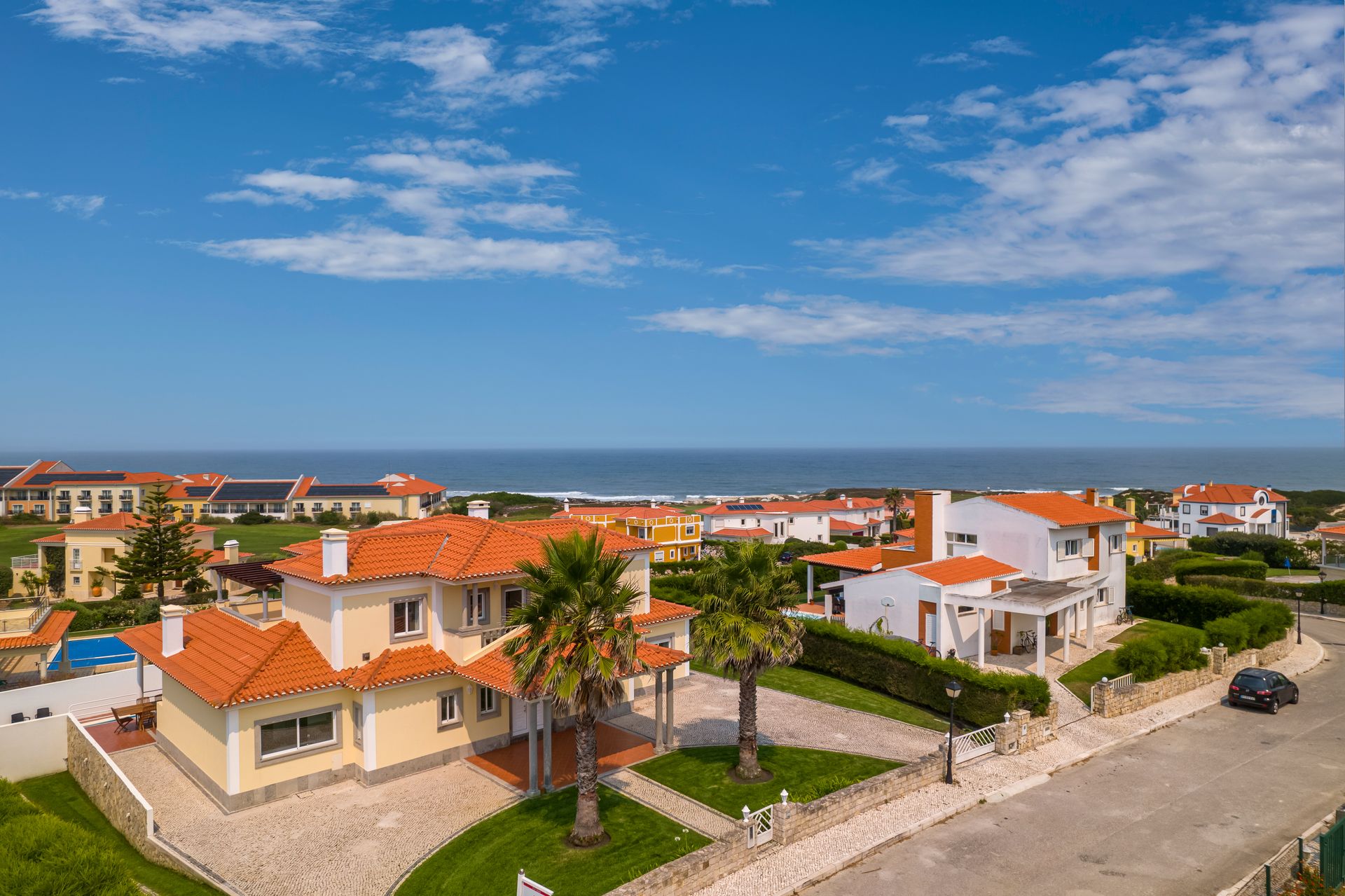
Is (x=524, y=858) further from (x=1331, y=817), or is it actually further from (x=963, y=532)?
(x=963, y=532)

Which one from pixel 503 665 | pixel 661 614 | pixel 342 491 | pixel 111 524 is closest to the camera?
pixel 503 665

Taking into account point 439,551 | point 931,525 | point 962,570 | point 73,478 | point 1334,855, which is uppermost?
point 439,551

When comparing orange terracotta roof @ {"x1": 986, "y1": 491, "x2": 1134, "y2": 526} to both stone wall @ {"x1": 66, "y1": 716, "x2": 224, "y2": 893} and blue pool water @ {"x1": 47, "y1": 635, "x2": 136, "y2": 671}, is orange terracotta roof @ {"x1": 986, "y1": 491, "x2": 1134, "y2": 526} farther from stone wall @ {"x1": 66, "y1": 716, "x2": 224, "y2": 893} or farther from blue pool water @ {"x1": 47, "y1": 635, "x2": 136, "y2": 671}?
blue pool water @ {"x1": 47, "y1": 635, "x2": 136, "y2": 671}

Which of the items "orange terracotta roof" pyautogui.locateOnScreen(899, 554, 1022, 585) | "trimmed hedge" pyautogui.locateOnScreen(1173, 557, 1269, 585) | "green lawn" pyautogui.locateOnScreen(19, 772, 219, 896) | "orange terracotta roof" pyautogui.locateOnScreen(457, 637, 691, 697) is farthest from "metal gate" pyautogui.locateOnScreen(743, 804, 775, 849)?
"trimmed hedge" pyautogui.locateOnScreen(1173, 557, 1269, 585)

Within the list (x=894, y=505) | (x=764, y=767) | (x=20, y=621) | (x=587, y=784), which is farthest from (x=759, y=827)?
(x=894, y=505)

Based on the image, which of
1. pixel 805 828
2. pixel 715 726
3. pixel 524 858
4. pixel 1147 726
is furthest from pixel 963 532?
pixel 524 858

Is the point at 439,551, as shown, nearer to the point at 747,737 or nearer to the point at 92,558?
the point at 747,737
